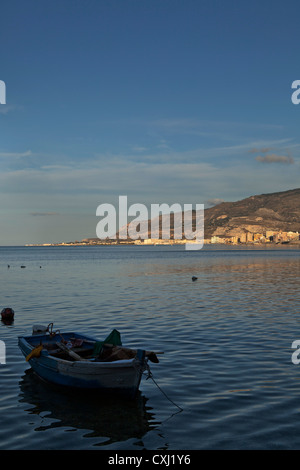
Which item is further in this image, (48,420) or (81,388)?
(81,388)

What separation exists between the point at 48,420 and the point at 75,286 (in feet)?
168

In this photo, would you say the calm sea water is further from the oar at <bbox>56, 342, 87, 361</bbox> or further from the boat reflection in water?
the oar at <bbox>56, 342, 87, 361</bbox>

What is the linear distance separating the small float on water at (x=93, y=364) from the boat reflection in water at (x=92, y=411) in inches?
18.9

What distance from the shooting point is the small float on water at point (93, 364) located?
17609 mm

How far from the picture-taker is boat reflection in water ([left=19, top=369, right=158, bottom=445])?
605 inches

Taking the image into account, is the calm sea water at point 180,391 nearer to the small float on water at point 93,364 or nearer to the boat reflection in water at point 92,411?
the boat reflection in water at point 92,411

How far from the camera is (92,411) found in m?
17.2

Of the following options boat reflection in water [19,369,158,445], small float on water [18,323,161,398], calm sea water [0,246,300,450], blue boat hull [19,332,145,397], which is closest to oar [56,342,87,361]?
small float on water [18,323,161,398]

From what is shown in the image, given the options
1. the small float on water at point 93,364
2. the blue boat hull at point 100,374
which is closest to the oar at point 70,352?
the small float on water at point 93,364

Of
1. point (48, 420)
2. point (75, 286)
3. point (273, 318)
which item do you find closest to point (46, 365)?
point (48, 420)

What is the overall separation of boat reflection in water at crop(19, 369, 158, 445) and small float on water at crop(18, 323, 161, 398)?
48 centimetres

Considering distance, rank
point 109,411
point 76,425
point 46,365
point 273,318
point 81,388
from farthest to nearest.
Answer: point 273,318 → point 46,365 → point 81,388 → point 109,411 → point 76,425
